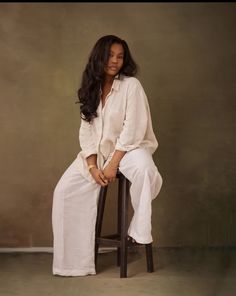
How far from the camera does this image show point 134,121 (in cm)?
388

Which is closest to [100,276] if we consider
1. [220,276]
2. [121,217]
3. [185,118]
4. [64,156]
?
[121,217]

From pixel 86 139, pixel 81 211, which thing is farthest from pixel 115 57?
pixel 81 211

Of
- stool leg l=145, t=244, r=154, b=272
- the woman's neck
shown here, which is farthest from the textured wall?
stool leg l=145, t=244, r=154, b=272

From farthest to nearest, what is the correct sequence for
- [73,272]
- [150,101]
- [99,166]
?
[150,101]
[99,166]
[73,272]

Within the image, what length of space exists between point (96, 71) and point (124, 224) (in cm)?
93

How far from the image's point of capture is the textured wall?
4574 mm

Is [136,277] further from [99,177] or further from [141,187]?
[99,177]

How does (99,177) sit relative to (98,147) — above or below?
below

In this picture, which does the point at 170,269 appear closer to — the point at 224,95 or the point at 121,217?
the point at 121,217

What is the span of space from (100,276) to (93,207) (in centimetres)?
41

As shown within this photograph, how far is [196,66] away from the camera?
4.62 metres

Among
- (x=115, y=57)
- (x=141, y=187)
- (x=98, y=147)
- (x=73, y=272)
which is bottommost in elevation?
(x=73, y=272)

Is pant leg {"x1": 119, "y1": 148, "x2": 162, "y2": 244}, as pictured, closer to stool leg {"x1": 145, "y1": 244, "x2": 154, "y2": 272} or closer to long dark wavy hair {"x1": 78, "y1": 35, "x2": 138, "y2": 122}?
stool leg {"x1": 145, "y1": 244, "x2": 154, "y2": 272}

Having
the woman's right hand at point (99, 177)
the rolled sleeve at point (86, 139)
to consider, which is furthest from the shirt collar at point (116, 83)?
the woman's right hand at point (99, 177)
